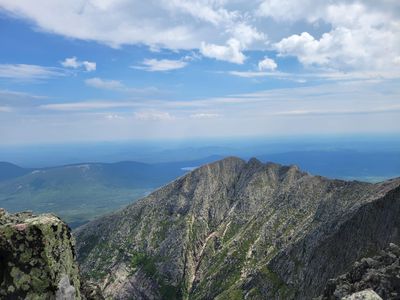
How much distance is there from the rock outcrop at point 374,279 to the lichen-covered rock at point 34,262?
94.0 ft

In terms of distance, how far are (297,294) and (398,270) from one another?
384 feet

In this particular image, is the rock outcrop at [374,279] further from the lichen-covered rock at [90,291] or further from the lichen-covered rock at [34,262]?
the lichen-covered rock at [34,262]

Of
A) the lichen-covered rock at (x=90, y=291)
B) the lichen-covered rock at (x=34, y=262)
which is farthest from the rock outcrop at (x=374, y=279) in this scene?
the lichen-covered rock at (x=34, y=262)

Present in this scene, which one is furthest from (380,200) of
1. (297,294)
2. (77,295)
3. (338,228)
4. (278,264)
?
(77,295)

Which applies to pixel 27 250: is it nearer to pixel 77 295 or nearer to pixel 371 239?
pixel 77 295

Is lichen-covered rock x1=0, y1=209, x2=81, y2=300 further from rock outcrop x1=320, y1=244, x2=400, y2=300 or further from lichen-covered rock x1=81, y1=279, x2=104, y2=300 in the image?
rock outcrop x1=320, y1=244, x2=400, y2=300

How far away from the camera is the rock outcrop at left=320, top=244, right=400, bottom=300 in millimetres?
48688

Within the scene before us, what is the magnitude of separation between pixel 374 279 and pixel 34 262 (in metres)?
42.9

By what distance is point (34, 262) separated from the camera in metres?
28.8

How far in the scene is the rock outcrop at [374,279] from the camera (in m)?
48.7

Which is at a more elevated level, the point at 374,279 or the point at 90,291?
the point at 90,291

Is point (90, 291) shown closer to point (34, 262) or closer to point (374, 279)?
point (34, 262)

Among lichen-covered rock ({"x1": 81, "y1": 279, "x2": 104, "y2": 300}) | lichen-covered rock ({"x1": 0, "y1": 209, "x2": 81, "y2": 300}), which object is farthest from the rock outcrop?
lichen-covered rock ({"x1": 0, "y1": 209, "x2": 81, "y2": 300})

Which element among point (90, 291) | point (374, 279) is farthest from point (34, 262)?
point (374, 279)
